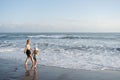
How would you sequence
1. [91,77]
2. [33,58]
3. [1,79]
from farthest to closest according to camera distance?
[33,58]
[91,77]
[1,79]

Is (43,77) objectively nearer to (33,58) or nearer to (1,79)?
(1,79)

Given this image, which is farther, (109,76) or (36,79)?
(109,76)

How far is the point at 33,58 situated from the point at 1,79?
3.09 meters

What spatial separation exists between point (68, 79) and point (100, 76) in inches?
56.8

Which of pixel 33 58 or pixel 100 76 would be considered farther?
pixel 33 58

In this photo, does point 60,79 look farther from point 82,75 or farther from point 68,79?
point 82,75

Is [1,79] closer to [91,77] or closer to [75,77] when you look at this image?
[75,77]

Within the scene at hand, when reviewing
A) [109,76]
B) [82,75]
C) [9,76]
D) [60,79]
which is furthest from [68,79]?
[9,76]

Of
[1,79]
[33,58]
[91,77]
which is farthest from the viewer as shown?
[33,58]

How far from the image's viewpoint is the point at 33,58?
35.4 feet

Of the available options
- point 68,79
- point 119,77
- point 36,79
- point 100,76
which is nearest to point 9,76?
point 36,79

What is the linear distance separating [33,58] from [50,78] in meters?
2.90

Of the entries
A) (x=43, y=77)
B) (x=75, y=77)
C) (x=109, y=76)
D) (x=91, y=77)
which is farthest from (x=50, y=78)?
(x=109, y=76)

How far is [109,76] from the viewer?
8.57 metres
